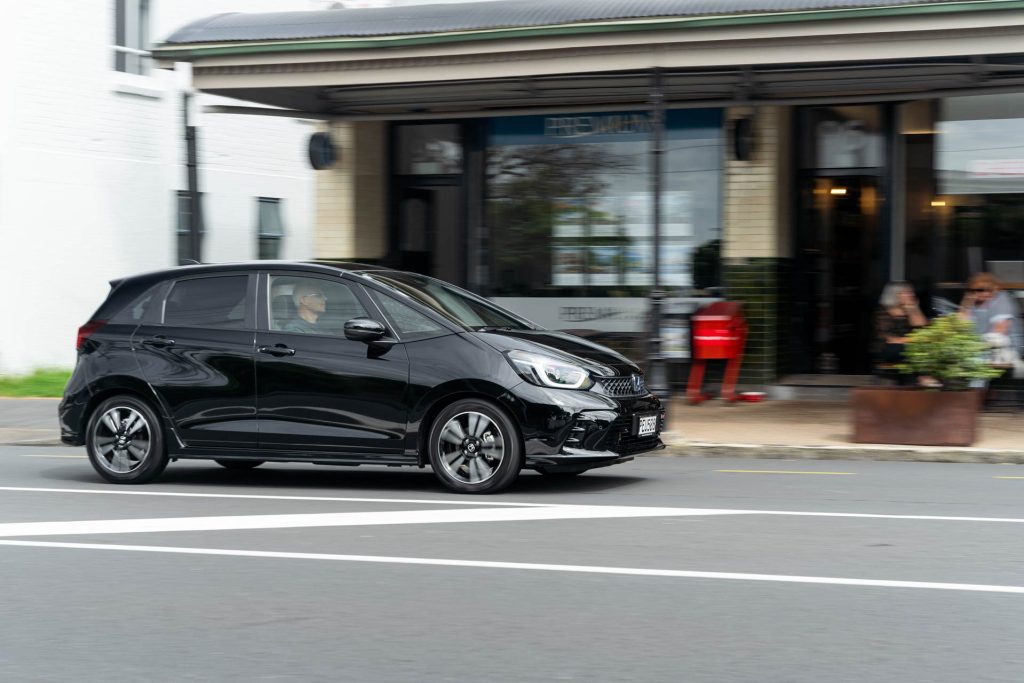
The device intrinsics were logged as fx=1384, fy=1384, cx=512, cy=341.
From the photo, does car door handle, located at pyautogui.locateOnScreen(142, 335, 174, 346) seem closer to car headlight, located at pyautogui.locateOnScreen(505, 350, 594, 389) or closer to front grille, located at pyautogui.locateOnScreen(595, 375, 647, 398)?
car headlight, located at pyautogui.locateOnScreen(505, 350, 594, 389)

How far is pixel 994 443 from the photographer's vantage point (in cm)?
1228

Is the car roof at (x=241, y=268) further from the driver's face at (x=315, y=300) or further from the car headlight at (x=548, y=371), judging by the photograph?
the car headlight at (x=548, y=371)

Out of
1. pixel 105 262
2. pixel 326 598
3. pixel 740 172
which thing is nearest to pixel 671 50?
pixel 740 172

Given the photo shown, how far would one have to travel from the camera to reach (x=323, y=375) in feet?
31.4

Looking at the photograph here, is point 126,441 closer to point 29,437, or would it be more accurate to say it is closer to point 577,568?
point 29,437

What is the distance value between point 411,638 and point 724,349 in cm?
1076

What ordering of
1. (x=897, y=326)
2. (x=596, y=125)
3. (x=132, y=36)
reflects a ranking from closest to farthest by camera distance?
(x=897, y=326) → (x=596, y=125) → (x=132, y=36)

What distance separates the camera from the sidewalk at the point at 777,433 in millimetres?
11844

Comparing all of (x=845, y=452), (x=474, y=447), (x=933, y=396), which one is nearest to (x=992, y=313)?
(x=933, y=396)

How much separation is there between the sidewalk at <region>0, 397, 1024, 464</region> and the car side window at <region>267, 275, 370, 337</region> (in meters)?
3.74

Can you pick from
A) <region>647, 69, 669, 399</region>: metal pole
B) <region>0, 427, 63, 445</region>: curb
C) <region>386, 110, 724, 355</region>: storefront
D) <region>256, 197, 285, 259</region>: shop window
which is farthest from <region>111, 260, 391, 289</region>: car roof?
<region>256, 197, 285, 259</region>: shop window

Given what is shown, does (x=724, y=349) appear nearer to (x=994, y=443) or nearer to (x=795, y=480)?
(x=994, y=443)

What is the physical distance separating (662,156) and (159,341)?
7.16m

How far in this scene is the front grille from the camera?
30.7 ft
